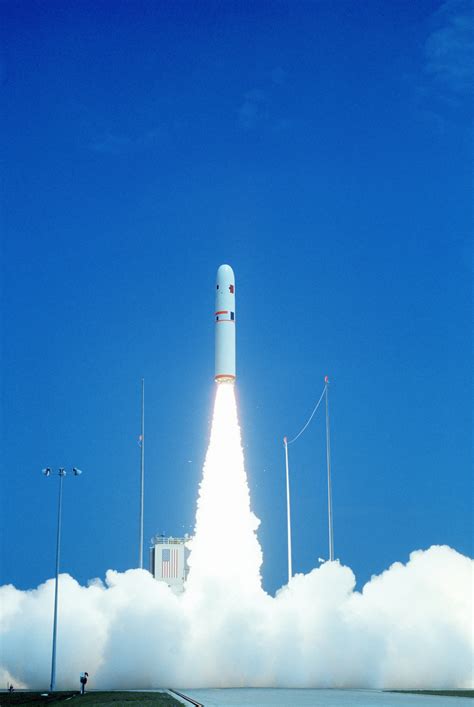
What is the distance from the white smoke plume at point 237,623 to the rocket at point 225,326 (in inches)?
43.3

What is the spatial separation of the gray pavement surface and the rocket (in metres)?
19.5

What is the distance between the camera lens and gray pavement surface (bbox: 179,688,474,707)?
1866 inches

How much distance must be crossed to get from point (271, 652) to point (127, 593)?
10.3 meters

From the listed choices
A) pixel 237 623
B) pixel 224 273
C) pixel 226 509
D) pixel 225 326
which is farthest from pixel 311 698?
pixel 224 273

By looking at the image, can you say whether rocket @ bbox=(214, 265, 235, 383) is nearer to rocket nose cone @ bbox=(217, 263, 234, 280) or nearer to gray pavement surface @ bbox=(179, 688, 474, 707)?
rocket nose cone @ bbox=(217, 263, 234, 280)

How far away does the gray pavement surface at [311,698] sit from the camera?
47.4 meters

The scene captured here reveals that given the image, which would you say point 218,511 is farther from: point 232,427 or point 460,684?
point 460,684

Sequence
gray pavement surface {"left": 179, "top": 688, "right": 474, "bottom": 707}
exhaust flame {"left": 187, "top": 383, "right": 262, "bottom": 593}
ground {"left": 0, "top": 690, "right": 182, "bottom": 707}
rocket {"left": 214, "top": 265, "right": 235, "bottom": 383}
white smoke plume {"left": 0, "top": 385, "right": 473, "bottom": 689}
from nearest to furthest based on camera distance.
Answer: gray pavement surface {"left": 179, "top": 688, "right": 474, "bottom": 707} → ground {"left": 0, "top": 690, "right": 182, "bottom": 707} → white smoke plume {"left": 0, "top": 385, "right": 473, "bottom": 689} → rocket {"left": 214, "top": 265, "right": 235, "bottom": 383} → exhaust flame {"left": 187, "top": 383, "right": 262, "bottom": 593}

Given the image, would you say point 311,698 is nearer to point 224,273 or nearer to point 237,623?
point 237,623

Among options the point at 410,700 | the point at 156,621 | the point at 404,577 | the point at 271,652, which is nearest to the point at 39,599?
the point at 156,621

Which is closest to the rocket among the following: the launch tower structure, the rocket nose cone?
the rocket nose cone

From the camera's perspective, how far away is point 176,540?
271 feet

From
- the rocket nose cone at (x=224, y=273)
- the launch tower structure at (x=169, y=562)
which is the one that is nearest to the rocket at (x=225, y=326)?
the rocket nose cone at (x=224, y=273)

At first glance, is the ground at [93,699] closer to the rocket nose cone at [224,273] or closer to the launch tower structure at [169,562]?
the launch tower structure at [169,562]
